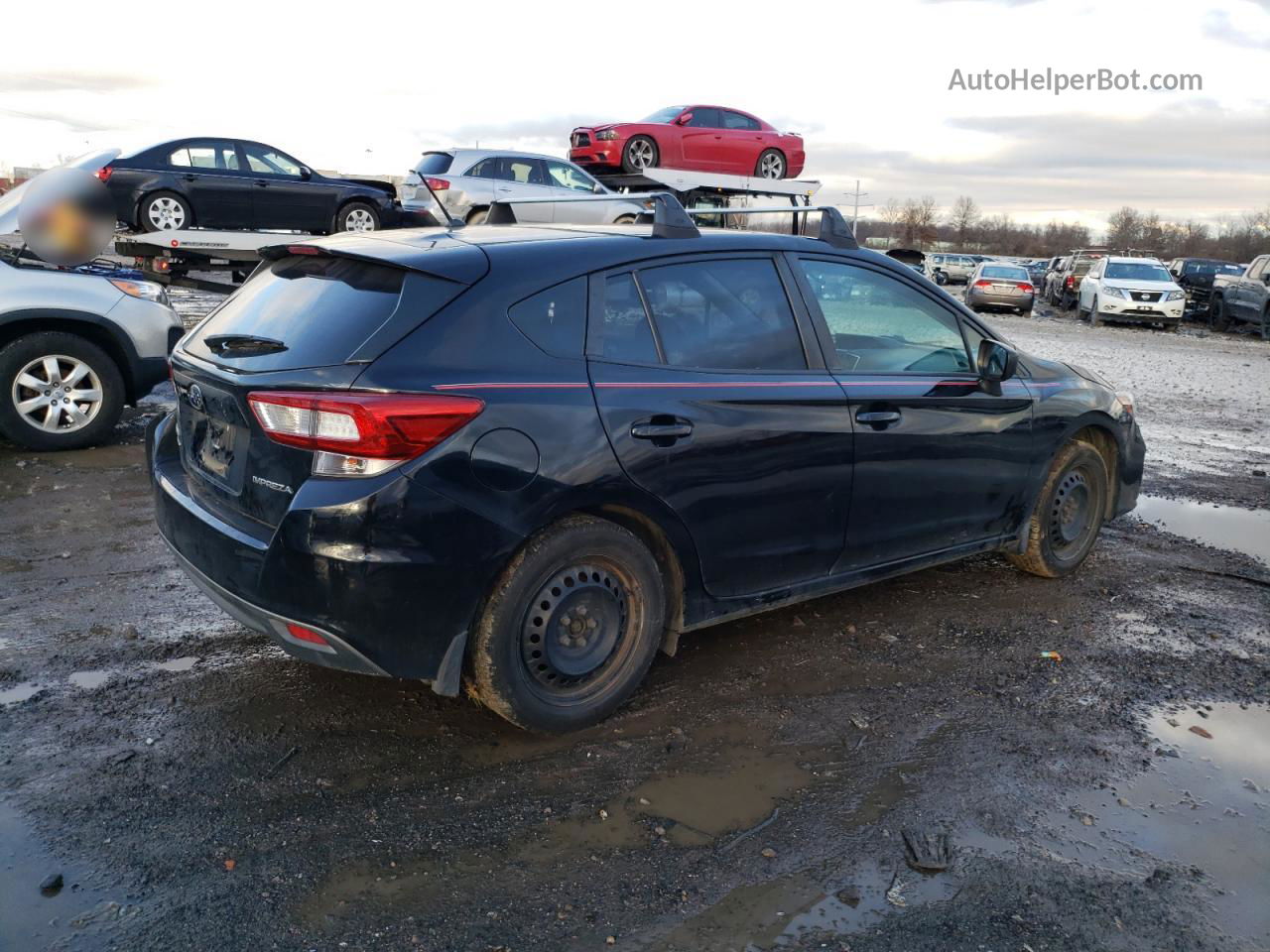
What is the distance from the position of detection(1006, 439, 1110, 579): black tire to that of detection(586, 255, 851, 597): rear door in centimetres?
165

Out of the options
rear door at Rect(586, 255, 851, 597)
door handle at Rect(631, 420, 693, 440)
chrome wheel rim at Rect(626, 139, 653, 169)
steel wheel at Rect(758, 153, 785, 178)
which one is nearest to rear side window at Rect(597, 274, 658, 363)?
rear door at Rect(586, 255, 851, 597)

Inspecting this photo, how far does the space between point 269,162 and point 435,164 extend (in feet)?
8.37

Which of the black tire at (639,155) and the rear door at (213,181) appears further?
the black tire at (639,155)

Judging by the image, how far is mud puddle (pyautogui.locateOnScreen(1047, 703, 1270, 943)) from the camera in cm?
297

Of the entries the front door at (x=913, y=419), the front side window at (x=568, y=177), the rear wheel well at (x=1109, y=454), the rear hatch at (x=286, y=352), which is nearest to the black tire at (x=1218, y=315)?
the front side window at (x=568, y=177)

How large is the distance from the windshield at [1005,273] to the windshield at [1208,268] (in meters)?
5.51

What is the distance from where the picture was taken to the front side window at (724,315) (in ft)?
12.5

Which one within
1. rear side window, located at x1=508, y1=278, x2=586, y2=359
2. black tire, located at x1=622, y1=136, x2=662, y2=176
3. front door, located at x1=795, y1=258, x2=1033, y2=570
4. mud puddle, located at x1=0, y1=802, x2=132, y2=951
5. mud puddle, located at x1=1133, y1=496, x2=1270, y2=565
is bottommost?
mud puddle, located at x1=0, y1=802, x2=132, y2=951

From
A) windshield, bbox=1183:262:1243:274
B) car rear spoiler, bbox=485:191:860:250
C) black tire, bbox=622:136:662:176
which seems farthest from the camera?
windshield, bbox=1183:262:1243:274

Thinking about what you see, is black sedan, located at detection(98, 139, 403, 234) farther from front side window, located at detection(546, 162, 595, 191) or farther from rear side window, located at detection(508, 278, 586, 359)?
rear side window, located at detection(508, 278, 586, 359)

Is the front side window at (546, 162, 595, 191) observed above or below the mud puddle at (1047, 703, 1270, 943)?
above

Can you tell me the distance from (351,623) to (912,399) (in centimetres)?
252

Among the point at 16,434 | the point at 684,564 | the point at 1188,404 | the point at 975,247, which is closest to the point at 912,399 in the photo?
the point at 684,564

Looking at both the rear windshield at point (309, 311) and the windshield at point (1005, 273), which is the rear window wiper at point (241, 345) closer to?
the rear windshield at point (309, 311)
